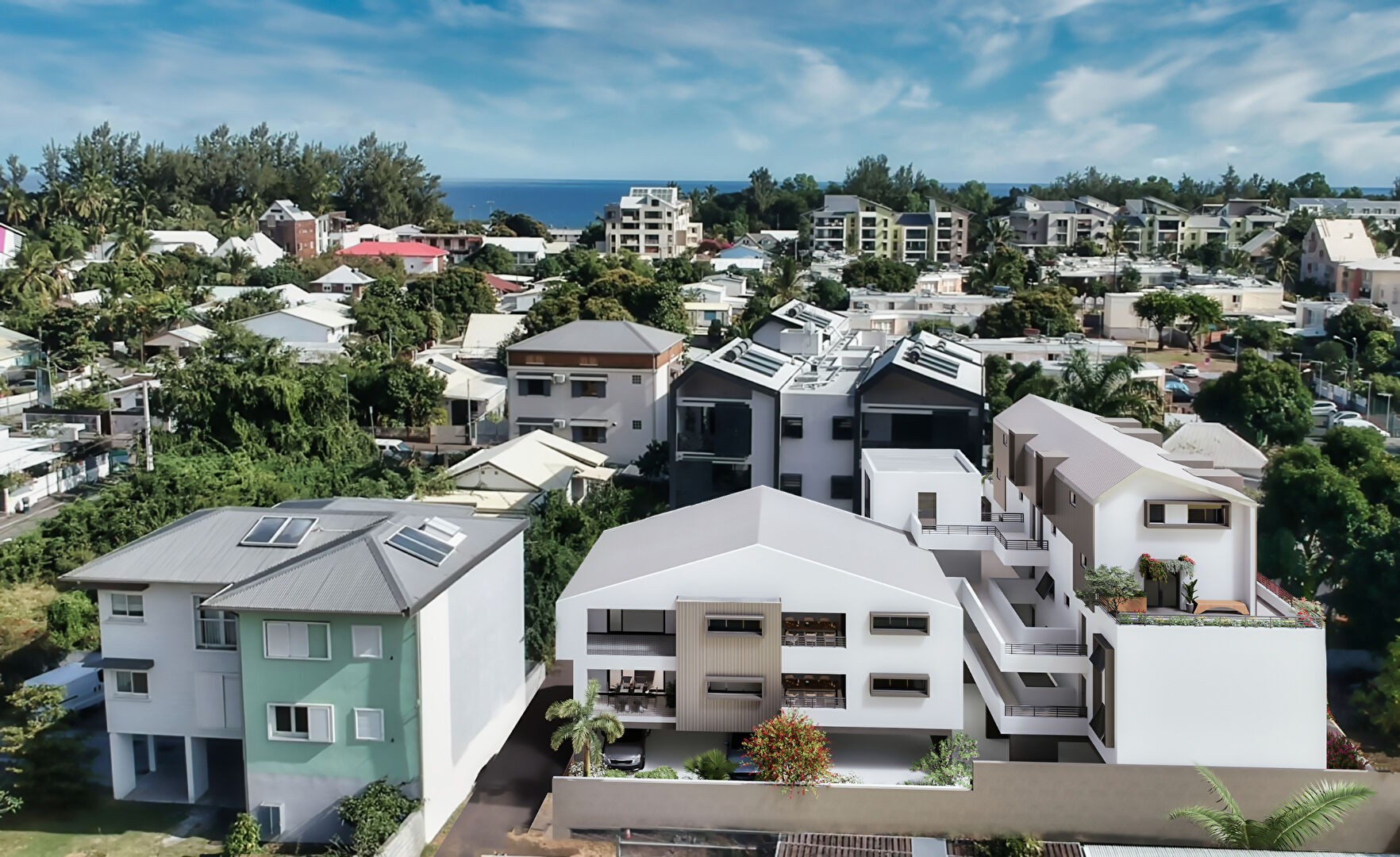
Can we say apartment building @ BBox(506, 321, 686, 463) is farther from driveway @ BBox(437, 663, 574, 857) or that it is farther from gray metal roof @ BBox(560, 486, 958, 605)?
driveway @ BBox(437, 663, 574, 857)

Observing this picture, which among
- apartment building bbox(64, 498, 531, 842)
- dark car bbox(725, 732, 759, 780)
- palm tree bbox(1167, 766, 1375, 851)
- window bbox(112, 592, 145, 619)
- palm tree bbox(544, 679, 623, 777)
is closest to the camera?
palm tree bbox(1167, 766, 1375, 851)

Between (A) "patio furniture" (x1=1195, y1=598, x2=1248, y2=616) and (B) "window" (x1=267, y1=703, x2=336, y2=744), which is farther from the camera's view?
(A) "patio furniture" (x1=1195, y1=598, x2=1248, y2=616)

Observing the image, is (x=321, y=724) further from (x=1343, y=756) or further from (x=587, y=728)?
(x=1343, y=756)

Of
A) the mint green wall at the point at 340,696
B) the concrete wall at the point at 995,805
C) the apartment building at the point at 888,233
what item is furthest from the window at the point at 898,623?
the apartment building at the point at 888,233

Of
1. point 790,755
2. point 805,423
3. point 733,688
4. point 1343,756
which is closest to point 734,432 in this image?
point 805,423

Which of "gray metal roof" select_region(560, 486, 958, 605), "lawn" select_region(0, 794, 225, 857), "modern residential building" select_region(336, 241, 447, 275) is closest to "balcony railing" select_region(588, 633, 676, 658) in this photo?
"gray metal roof" select_region(560, 486, 958, 605)

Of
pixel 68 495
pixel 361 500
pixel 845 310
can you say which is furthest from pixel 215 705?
pixel 845 310

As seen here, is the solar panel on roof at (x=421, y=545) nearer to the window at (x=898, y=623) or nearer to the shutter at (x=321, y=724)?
the shutter at (x=321, y=724)
